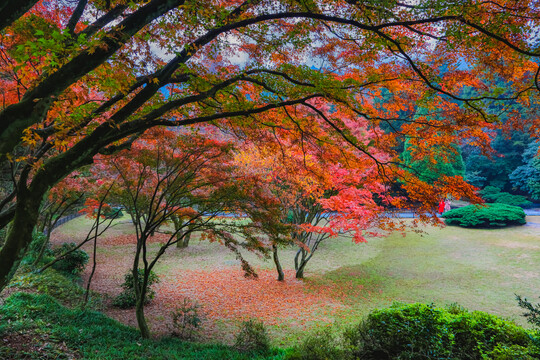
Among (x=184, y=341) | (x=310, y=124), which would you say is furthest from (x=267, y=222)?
(x=184, y=341)

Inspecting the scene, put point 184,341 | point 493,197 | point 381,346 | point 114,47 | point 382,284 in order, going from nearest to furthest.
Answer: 1. point 114,47
2. point 381,346
3. point 184,341
4. point 382,284
5. point 493,197

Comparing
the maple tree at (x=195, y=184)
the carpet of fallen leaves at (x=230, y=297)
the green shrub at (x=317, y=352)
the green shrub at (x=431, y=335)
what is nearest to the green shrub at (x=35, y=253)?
the carpet of fallen leaves at (x=230, y=297)

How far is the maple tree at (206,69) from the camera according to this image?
2.53 m

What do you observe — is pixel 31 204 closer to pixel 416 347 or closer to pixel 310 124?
pixel 310 124

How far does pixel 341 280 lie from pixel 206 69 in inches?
338

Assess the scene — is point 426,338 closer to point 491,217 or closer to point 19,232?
point 19,232

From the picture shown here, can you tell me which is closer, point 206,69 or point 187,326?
point 206,69

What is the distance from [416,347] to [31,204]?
4.64m

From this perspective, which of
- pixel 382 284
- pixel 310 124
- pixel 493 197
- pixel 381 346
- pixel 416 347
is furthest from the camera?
pixel 493 197

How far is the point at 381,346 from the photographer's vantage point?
357 centimetres

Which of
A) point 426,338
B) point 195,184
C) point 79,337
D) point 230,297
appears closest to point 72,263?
point 230,297

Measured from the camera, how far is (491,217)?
658 inches

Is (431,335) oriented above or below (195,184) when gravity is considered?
below

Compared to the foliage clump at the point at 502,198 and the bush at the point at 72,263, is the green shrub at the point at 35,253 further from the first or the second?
the foliage clump at the point at 502,198
